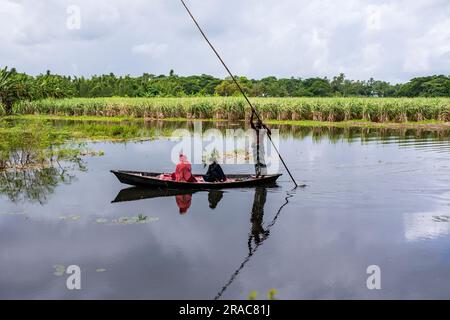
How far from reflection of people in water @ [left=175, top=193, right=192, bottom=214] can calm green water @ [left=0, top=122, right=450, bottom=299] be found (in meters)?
0.03

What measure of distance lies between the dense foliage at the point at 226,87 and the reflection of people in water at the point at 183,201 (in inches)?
1667

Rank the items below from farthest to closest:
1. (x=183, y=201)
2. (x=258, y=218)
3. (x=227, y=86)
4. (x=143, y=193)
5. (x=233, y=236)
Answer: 1. (x=227, y=86)
2. (x=143, y=193)
3. (x=183, y=201)
4. (x=258, y=218)
5. (x=233, y=236)

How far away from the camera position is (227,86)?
84.2 m

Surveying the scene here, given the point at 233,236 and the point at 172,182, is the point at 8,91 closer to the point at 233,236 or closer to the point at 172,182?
the point at 172,182

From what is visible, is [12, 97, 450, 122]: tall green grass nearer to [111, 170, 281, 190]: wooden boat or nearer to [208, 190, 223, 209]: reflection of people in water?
[111, 170, 281, 190]: wooden boat

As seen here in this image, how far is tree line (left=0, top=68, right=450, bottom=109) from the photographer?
2878 inches

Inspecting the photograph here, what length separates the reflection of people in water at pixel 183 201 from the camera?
14473 mm

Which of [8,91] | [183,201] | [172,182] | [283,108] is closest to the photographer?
[183,201]

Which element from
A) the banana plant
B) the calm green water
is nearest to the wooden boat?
the calm green water

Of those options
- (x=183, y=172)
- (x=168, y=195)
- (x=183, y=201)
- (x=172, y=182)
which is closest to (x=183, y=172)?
(x=183, y=172)

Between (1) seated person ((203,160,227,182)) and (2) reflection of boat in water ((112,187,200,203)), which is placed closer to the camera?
(2) reflection of boat in water ((112,187,200,203))

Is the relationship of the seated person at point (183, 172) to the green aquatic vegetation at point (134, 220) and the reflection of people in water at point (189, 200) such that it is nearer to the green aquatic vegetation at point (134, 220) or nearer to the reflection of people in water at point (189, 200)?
the reflection of people in water at point (189, 200)

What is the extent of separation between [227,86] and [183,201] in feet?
230

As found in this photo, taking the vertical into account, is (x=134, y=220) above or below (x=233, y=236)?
above
